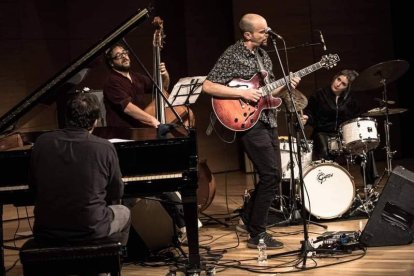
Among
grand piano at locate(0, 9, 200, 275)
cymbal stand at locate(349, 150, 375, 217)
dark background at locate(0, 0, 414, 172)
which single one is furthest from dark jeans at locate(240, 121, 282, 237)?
dark background at locate(0, 0, 414, 172)

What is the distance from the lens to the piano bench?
3590 millimetres

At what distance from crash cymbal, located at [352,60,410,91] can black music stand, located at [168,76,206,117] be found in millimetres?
1917

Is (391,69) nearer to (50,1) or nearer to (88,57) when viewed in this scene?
(88,57)

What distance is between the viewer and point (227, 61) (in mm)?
5297

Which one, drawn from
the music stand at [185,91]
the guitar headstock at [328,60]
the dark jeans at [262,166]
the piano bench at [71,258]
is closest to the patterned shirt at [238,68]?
the dark jeans at [262,166]

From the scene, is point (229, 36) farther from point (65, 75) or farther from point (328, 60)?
point (65, 75)

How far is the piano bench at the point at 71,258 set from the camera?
3.59 metres

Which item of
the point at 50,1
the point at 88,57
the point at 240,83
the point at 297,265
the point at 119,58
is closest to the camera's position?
the point at 88,57

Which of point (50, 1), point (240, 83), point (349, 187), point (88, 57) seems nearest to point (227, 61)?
point (240, 83)

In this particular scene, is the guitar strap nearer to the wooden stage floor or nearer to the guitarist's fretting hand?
the guitarist's fretting hand

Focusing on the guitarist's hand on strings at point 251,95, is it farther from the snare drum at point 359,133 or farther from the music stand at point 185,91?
the snare drum at point 359,133

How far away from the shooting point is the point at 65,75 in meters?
4.15

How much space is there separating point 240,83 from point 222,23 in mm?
4959

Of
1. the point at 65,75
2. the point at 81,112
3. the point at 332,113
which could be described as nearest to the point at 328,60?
the point at 332,113
